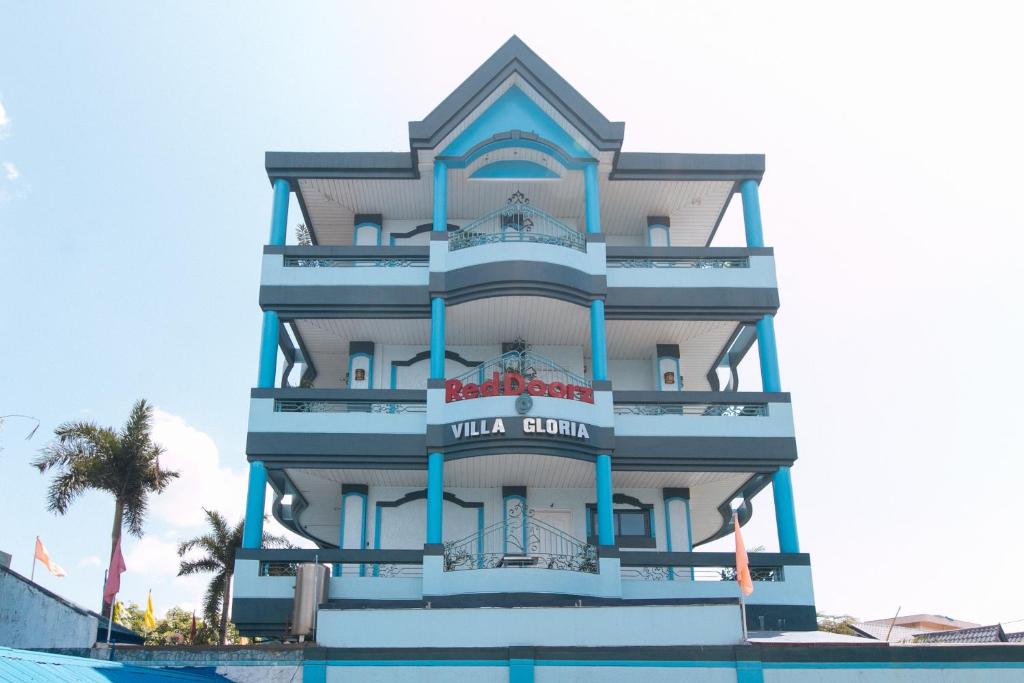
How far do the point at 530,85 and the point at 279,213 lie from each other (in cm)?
884

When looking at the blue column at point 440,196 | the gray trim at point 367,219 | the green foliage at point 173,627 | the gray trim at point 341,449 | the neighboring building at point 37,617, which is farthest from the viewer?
the green foliage at point 173,627

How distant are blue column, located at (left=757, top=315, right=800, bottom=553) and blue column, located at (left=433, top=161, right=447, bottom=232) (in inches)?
397

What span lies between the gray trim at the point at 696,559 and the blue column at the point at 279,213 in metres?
14.1

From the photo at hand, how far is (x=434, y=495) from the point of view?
2520 cm

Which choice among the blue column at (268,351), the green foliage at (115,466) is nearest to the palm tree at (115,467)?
the green foliage at (115,466)

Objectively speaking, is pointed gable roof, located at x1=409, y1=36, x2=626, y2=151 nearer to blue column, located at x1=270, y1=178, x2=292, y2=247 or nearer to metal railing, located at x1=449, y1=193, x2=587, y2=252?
metal railing, located at x1=449, y1=193, x2=587, y2=252

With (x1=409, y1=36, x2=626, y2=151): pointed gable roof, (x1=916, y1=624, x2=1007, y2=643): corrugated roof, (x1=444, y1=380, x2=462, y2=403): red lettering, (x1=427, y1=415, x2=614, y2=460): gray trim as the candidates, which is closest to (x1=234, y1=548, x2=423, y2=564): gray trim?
(x1=427, y1=415, x2=614, y2=460): gray trim

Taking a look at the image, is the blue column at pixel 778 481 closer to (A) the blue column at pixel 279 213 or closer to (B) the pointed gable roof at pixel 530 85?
(B) the pointed gable roof at pixel 530 85

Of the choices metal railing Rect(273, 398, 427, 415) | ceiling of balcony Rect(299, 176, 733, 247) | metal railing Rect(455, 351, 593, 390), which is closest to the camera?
metal railing Rect(273, 398, 427, 415)

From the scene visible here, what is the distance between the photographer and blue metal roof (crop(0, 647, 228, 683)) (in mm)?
13836

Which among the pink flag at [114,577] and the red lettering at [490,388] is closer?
the pink flag at [114,577]

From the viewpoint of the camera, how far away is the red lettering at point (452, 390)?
26.1m

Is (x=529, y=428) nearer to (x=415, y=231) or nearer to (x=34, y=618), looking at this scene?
(x=415, y=231)

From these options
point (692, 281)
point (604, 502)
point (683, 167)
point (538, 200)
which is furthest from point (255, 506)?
point (683, 167)
